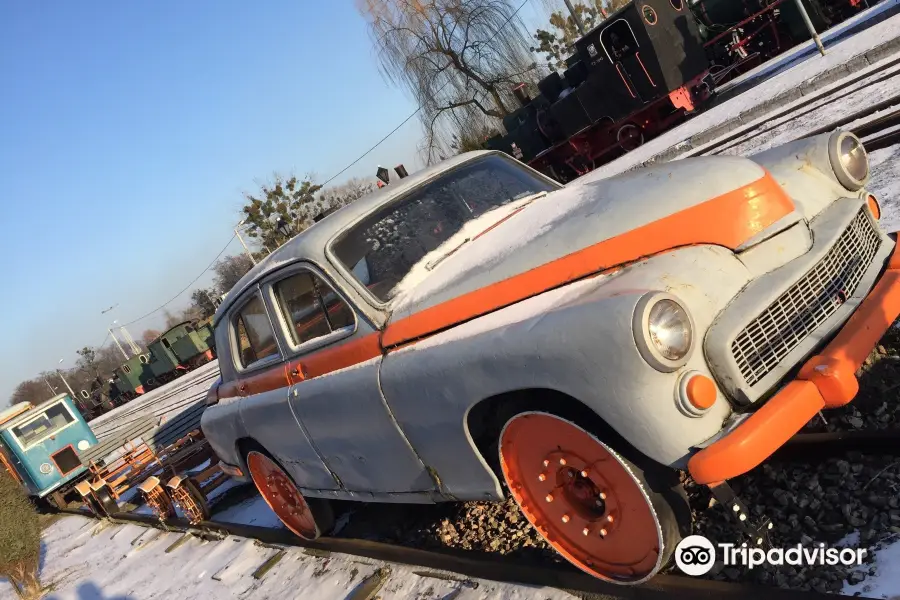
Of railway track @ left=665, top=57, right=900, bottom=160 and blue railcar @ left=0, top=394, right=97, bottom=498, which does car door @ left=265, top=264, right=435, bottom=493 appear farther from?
blue railcar @ left=0, top=394, right=97, bottom=498

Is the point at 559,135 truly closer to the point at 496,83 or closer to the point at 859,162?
the point at 496,83

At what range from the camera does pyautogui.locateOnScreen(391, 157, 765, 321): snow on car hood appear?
110 inches

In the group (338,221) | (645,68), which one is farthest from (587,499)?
(645,68)

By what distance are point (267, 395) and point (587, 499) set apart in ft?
7.84

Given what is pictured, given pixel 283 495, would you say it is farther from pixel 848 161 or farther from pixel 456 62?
pixel 456 62

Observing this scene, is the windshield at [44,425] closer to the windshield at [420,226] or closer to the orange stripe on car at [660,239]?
the windshield at [420,226]

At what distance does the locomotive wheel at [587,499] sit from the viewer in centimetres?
254

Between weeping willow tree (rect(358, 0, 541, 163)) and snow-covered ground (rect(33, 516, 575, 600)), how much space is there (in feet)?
76.8

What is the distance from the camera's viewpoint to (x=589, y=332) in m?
2.34

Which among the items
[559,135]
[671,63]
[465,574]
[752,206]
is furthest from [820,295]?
[559,135]

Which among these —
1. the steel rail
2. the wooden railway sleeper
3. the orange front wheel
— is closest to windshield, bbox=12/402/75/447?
the steel rail

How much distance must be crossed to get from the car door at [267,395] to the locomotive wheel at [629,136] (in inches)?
594

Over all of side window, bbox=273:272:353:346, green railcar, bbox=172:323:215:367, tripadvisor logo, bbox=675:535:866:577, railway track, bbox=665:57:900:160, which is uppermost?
green railcar, bbox=172:323:215:367

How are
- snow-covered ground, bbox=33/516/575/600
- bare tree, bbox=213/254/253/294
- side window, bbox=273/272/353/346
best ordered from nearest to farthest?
snow-covered ground, bbox=33/516/575/600 → side window, bbox=273/272/353/346 → bare tree, bbox=213/254/253/294
